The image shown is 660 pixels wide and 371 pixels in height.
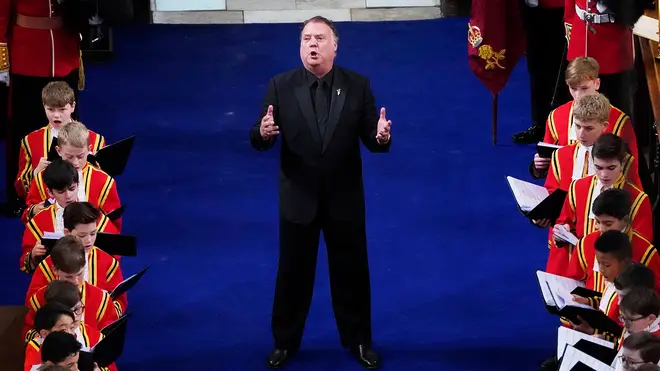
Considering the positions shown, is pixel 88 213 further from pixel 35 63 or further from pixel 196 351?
pixel 35 63

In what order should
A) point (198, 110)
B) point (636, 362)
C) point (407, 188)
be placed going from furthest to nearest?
point (198, 110)
point (407, 188)
point (636, 362)

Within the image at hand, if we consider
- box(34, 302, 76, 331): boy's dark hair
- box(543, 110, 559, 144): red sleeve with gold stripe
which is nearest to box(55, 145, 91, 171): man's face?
box(34, 302, 76, 331): boy's dark hair

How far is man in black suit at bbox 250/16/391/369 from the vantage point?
6.17 m

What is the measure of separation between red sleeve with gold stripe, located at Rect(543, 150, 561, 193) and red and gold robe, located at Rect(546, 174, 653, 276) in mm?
227

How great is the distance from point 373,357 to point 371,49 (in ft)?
15.5

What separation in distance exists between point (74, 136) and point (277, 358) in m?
1.42

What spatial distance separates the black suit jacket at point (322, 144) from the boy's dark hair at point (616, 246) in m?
1.17

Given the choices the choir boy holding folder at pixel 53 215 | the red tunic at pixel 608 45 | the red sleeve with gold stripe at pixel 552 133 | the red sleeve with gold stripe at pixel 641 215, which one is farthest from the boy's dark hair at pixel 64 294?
the red tunic at pixel 608 45

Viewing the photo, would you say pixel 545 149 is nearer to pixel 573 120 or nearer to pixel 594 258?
pixel 573 120

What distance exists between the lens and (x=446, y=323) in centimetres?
696

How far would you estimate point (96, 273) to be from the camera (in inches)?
239

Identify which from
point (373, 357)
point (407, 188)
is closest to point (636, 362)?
point (373, 357)

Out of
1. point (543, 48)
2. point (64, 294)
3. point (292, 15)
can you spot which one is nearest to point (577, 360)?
point (64, 294)

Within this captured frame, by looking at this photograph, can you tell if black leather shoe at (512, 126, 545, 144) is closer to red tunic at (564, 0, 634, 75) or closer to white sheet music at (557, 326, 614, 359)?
red tunic at (564, 0, 634, 75)
